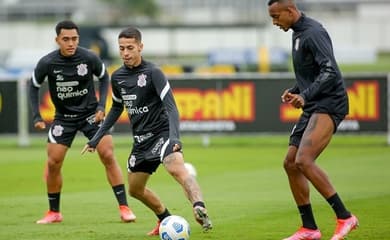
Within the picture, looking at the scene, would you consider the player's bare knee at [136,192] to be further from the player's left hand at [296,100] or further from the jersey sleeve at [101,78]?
the player's left hand at [296,100]

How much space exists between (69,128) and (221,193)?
3801 mm

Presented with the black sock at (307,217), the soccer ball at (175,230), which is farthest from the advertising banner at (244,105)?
the soccer ball at (175,230)

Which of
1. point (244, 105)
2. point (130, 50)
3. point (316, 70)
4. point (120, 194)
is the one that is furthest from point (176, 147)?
point (244, 105)

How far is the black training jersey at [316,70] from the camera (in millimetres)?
11211

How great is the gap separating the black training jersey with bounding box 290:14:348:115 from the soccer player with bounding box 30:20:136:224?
11.5ft

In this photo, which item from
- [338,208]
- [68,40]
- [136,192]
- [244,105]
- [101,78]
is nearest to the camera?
[338,208]

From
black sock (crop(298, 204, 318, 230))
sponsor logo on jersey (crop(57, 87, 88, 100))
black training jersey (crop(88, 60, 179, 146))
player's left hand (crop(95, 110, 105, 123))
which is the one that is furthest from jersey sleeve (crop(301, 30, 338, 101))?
sponsor logo on jersey (crop(57, 87, 88, 100))

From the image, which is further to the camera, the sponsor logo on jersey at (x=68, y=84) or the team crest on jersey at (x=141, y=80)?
the sponsor logo on jersey at (x=68, y=84)

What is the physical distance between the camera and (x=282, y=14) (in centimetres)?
1145

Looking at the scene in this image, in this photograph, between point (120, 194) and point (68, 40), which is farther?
point (120, 194)

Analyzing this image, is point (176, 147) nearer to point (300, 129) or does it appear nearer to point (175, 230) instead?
point (175, 230)

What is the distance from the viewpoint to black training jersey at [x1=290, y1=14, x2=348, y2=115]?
441 inches

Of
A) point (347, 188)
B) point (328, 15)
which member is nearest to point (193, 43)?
point (328, 15)

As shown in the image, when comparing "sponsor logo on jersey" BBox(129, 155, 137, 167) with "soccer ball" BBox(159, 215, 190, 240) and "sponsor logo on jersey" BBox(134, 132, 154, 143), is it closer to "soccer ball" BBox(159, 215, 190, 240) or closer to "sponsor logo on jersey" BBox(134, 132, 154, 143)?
"sponsor logo on jersey" BBox(134, 132, 154, 143)
